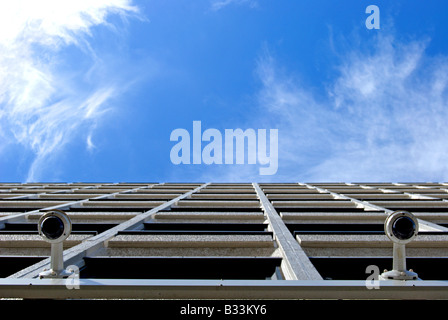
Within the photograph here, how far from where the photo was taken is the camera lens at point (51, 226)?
4398 millimetres

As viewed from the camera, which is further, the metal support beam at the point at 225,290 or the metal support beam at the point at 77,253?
the metal support beam at the point at 77,253

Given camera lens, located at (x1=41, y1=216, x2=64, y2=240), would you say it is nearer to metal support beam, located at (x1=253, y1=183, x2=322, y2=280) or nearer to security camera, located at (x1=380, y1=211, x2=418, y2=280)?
metal support beam, located at (x1=253, y1=183, x2=322, y2=280)

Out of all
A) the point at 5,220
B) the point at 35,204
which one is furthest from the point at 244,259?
the point at 35,204

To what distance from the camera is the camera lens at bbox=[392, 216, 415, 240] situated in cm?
423

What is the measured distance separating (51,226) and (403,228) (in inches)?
176

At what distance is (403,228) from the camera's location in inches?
167

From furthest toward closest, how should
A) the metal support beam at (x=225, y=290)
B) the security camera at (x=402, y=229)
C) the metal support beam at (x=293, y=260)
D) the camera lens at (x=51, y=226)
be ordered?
the metal support beam at (x=293, y=260) → the camera lens at (x=51, y=226) → the security camera at (x=402, y=229) → the metal support beam at (x=225, y=290)

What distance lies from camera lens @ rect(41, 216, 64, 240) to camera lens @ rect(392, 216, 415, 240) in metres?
4.25

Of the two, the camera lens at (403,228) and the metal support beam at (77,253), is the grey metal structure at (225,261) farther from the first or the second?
the camera lens at (403,228)

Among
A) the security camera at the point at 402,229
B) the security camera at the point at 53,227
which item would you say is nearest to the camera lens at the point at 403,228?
the security camera at the point at 402,229

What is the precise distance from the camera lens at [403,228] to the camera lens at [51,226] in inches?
167

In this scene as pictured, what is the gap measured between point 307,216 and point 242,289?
8596 millimetres

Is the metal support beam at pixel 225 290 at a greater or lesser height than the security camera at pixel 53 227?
lesser

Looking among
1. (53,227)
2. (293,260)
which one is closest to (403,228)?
(293,260)
